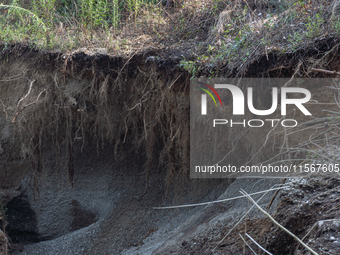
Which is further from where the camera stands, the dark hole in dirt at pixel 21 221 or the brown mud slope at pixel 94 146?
the dark hole in dirt at pixel 21 221

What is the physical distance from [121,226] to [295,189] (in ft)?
10.9

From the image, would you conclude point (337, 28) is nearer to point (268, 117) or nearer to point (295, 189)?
point (268, 117)

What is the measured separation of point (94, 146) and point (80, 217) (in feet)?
4.30

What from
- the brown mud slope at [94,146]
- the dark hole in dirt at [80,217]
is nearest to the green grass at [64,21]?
the brown mud slope at [94,146]

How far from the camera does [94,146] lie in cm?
546

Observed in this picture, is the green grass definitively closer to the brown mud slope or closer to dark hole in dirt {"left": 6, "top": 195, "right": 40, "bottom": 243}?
the brown mud slope

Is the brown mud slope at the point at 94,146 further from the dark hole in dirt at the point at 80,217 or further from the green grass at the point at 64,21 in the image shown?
the green grass at the point at 64,21

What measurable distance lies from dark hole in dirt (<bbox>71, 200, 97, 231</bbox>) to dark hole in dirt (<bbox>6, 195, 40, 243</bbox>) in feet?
2.40

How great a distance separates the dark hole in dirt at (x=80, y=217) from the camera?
17.4ft

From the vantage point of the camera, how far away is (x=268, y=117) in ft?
11.2

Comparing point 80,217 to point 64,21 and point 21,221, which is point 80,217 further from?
point 64,21

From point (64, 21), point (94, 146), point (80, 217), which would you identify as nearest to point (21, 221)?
point (80, 217)

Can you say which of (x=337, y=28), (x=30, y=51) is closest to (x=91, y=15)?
(x=30, y=51)

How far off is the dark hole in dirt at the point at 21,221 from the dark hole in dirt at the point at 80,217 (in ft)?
2.40
